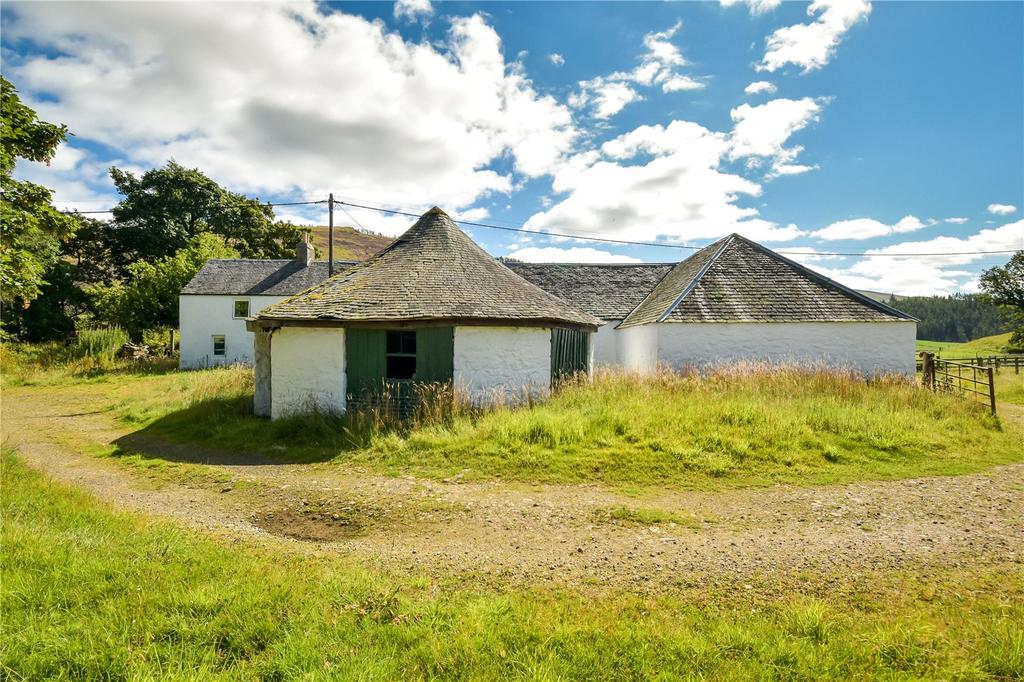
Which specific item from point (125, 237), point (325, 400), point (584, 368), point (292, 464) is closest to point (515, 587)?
point (292, 464)

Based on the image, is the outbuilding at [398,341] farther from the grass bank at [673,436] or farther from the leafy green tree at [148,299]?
the leafy green tree at [148,299]

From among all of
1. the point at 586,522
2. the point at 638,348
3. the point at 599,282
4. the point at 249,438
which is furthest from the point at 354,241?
the point at 586,522

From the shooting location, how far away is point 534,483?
22.3 feet

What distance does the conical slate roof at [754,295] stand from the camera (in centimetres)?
1595

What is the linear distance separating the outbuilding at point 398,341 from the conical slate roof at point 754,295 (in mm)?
6588

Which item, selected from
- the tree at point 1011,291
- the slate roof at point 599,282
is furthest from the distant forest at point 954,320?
the slate roof at point 599,282

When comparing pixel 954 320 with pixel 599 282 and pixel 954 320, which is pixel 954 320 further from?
pixel 599 282

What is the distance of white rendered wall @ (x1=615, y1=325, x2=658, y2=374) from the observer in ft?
53.8

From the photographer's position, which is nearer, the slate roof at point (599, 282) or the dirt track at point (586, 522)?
the dirt track at point (586, 522)

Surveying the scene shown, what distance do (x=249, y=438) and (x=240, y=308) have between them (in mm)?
22996

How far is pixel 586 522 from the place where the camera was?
17.7 feet

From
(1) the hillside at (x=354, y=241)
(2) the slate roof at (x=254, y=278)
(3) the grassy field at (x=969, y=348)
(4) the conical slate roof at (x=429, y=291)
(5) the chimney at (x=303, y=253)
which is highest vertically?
(1) the hillside at (x=354, y=241)

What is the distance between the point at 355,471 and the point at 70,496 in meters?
3.57

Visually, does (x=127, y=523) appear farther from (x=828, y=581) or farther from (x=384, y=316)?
(x=828, y=581)
